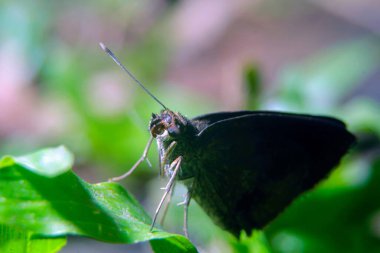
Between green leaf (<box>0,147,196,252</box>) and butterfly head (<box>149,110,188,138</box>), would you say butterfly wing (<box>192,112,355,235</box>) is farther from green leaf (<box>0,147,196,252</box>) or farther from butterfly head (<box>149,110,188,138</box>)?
green leaf (<box>0,147,196,252</box>)

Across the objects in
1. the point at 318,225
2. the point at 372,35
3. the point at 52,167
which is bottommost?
the point at 318,225

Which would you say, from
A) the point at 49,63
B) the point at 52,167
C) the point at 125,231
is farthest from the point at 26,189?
the point at 49,63

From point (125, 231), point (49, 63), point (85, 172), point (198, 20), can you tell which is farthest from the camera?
point (198, 20)

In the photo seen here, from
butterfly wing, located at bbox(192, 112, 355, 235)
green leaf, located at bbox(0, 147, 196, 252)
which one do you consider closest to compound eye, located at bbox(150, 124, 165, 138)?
butterfly wing, located at bbox(192, 112, 355, 235)

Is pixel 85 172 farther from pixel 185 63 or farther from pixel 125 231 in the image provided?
pixel 125 231

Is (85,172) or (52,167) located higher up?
(52,167)

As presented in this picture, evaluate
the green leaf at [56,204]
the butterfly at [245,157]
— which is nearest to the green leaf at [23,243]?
the green leaf at [56,204]

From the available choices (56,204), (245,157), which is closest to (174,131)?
(245,157)
